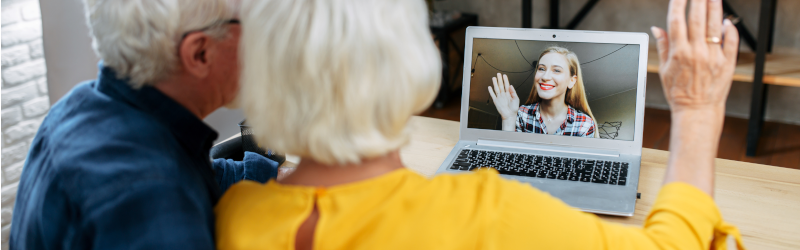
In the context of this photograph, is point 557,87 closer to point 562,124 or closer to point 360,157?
point 562,124

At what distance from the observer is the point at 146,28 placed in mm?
642

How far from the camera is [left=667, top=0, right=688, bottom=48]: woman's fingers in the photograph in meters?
0.69

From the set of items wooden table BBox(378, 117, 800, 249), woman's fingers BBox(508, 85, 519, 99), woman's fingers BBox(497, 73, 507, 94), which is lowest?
wooden table BBox(378, 117, 800, 249)

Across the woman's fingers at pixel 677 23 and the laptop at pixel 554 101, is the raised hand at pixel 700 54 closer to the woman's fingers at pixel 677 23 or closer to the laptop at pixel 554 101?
the woman's fingers at pixel 677 23

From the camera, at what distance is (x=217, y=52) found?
2.29 ft

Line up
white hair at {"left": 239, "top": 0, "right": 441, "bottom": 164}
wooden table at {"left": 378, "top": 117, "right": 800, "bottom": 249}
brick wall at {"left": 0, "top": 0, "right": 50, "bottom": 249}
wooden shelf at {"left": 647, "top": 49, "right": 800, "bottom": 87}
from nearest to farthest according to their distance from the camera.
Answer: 1. white hair at {"left": 239, "top": 0, "right": 441, "bottom": 164}
2. wooden table at {"left": 378, "top": 117, "right": 800, "bottom": 249}
3. brick wall at {"left": 0, "top": 0, "right": 50, "bottom": 249}
4. wooden shelf at {"left": 647, "top": 49, "right": 800, "bottom": 87}

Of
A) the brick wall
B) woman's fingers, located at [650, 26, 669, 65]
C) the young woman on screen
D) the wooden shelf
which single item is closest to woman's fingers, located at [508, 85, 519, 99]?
the young woman on screen

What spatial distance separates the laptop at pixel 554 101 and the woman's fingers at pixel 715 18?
0.48 meters

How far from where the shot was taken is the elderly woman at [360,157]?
0.56 m

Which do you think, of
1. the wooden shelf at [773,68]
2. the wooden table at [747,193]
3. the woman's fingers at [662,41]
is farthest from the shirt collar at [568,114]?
the wooden shelf at [773,68]

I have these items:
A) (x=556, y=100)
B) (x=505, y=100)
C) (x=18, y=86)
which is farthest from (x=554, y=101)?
(x=18, y=86)

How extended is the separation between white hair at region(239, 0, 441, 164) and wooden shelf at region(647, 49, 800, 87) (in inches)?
93.3

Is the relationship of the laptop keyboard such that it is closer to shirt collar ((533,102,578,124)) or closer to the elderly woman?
shirt collar ((533,102,578,124))

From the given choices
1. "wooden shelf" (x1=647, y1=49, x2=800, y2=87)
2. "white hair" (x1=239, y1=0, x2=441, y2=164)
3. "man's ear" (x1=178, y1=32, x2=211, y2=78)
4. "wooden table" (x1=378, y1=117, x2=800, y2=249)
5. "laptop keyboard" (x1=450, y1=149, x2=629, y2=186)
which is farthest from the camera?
"wooden shelf" (x1=647, y1=49, x2=800, y2=87)
